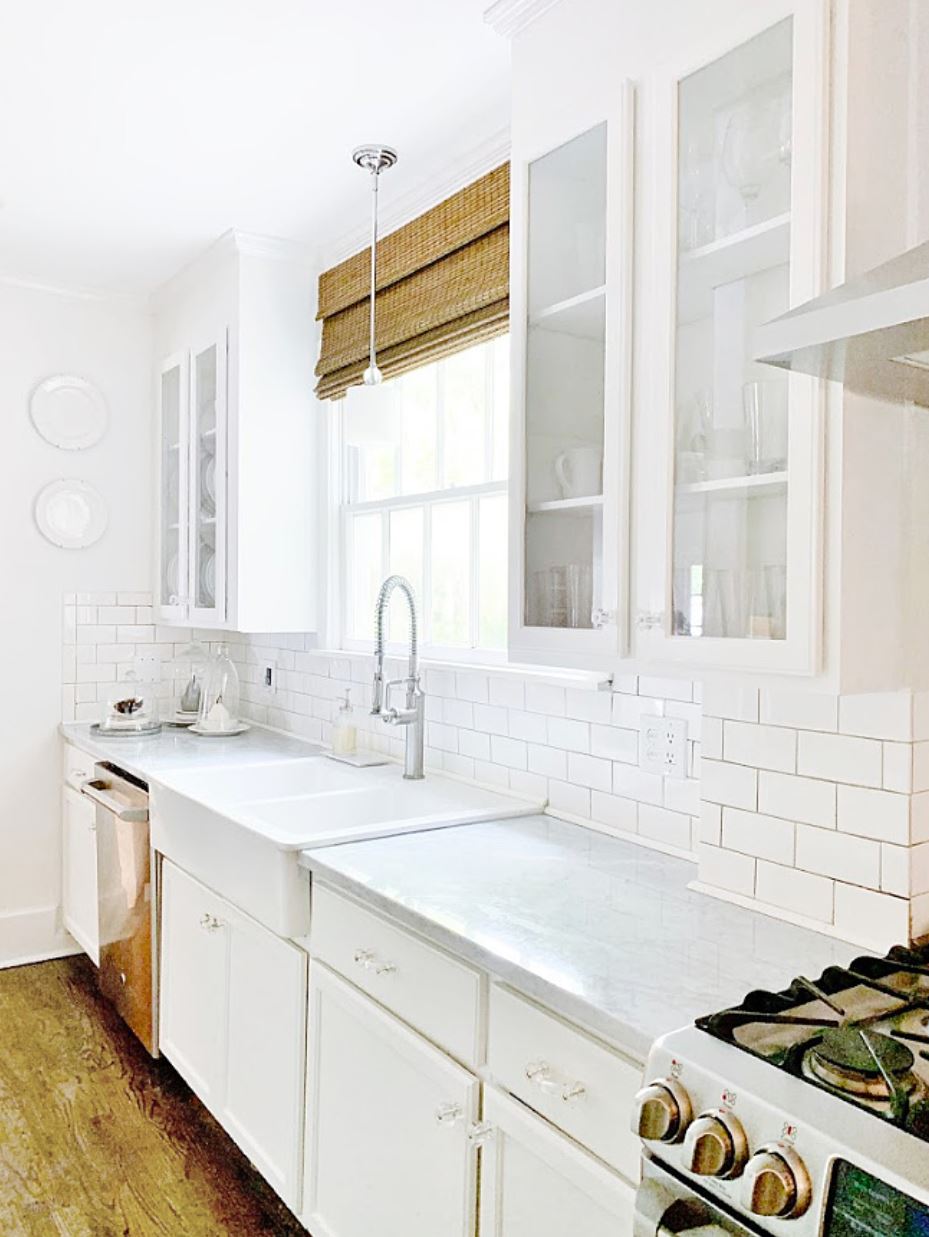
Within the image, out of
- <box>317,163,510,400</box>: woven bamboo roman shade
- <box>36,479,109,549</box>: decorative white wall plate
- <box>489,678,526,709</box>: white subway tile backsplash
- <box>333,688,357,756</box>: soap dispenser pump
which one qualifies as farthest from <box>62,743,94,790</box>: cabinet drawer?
<box>489,678,526,709</box>: white subway tile backsplash

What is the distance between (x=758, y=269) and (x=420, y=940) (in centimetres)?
120

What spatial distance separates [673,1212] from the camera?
115 cm

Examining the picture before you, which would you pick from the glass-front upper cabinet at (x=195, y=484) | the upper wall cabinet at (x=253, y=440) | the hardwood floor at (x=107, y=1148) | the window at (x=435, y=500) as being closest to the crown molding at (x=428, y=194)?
the upper wall cabinet at (x=253, y=440)

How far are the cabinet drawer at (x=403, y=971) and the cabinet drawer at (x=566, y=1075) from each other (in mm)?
59

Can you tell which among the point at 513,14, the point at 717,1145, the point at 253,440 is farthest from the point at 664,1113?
the point at 253,440

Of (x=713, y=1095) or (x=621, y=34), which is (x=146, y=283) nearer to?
(x=621, y=34)

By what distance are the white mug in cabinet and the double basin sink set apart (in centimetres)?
84

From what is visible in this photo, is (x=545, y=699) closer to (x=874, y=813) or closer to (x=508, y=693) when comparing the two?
(x=508, y=693)

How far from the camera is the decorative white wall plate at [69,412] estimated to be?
3.78m

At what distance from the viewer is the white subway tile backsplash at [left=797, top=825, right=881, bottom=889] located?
1.55 m

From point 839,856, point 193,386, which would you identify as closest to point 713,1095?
point 839,856

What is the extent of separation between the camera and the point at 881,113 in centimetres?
137

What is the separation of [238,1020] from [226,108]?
2.18 meters

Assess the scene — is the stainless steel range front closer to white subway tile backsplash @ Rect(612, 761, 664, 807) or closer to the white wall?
white subway tile backsplash @ Rect(612, 761, 664, 807)
